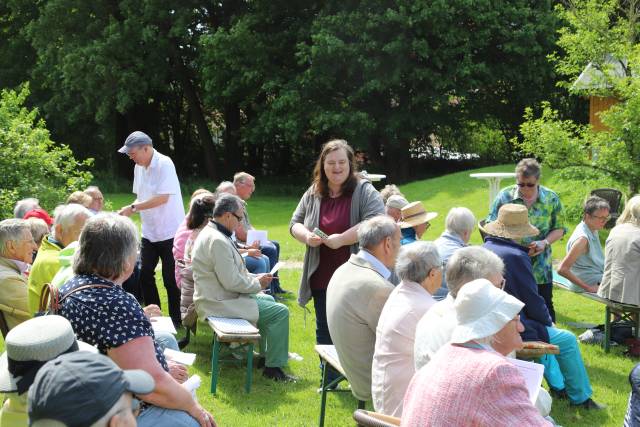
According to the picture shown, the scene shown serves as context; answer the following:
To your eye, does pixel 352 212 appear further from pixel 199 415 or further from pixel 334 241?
pixel 199 415

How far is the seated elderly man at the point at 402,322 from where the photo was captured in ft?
13.0

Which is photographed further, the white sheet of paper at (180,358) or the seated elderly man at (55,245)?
the seated elderly man at (55,245)

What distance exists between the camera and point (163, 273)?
7480 millimetres

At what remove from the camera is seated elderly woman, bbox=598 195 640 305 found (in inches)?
259

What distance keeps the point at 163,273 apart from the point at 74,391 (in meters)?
5.62

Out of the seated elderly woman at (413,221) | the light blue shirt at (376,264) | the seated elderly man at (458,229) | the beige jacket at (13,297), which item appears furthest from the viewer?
the seated elderly woman at (413,221)

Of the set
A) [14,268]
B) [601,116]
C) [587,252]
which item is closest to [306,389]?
[14,268]

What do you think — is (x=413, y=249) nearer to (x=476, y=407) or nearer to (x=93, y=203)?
(x=476, y=407)

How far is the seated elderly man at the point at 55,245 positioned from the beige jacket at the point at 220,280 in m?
1.10

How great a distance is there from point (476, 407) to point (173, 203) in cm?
535

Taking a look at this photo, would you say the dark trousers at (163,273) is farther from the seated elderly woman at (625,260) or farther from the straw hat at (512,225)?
the seated elderly woman at (625,260)

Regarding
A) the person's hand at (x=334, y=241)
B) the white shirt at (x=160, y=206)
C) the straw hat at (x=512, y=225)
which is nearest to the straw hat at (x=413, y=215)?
the straw hat at (x=512, y=225)

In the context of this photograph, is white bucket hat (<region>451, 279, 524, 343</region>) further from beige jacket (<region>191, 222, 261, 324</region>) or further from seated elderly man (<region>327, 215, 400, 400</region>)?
beige jacket (<region>191, 222, 261, 324</region>)

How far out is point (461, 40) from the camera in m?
23.4
